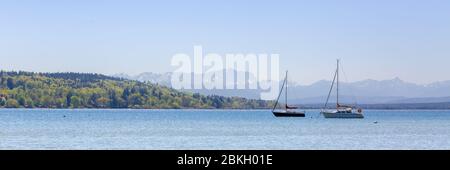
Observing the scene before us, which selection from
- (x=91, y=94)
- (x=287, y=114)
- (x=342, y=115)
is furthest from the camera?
(x=91, y=94)

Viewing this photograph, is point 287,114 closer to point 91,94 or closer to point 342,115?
point 342,115

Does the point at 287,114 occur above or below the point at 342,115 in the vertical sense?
below

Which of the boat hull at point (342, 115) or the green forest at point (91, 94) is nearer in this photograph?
the boat hull at point (342, 115)

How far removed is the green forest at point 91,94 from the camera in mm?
171750

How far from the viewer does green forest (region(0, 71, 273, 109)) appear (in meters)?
172

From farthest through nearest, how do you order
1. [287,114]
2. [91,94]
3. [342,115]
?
[91,94], [287,114], [342,115]

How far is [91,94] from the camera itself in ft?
602

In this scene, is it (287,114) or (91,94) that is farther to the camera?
(91,94)

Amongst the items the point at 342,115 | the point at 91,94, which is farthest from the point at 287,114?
the point at 91,94

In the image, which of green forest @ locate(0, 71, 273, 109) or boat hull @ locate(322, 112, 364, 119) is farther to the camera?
green forest @ locate(0, 71, 273, 109)

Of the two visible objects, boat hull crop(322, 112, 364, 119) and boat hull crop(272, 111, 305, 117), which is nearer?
boat hull crop(322, 112, 364, 119)
